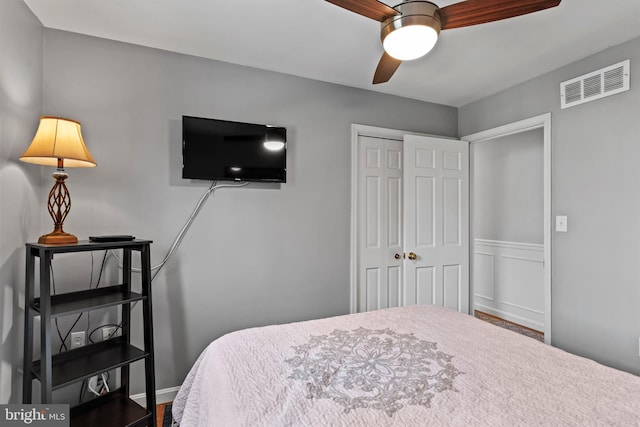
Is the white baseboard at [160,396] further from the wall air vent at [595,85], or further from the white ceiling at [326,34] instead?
the wall air vent at [595,85]

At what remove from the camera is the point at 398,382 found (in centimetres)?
131

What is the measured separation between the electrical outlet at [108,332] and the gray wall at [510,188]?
10.8 feet

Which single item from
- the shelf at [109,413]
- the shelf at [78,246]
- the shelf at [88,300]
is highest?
the shelf at [78,246]

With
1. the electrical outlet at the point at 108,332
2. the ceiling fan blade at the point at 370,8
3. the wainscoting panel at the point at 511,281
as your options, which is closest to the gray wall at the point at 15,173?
the electrical outlet at the point at 108,332

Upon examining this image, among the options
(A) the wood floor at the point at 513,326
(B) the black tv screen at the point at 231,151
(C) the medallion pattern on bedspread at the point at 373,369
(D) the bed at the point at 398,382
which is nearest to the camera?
(D) the bed at the point at 398,382

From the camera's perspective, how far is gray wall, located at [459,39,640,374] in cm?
215

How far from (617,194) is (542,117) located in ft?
2.64

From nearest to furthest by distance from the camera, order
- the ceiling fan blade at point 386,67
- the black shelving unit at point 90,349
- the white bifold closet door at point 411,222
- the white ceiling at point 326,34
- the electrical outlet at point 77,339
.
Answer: the black shelving unit at point 90,349 < the ceiling fan blade at point 386,67 < the white ceiling at point 326,34 < the electrical outlet at point 77,339 < the white bifold closet door at point 411,222

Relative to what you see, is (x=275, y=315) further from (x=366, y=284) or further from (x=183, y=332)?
(x=366, y=284)

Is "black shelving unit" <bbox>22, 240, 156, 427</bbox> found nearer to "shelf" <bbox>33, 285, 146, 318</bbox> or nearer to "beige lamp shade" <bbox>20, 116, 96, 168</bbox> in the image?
"shelf" <bbox>33, 285, 146, 318</bbox>

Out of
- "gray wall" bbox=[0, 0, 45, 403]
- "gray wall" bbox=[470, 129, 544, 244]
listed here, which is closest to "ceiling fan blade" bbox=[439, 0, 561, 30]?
"gray wall" bbox=[0, 0, 45, 403]

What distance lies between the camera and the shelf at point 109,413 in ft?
5.97

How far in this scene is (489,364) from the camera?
1478 mm

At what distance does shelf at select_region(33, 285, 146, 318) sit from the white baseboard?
0.79m
